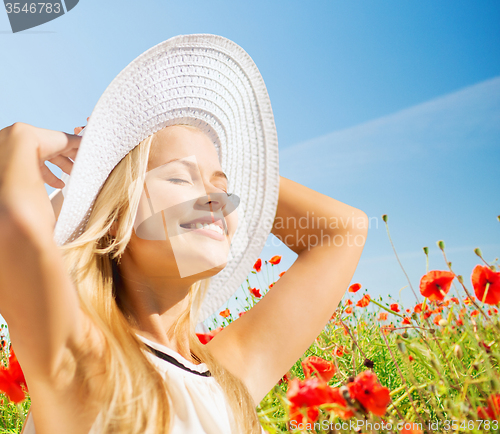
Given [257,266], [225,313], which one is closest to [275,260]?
[257,266]

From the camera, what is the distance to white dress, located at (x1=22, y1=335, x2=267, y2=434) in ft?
3.67

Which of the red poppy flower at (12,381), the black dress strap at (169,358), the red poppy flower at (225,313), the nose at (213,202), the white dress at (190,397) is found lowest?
the red poppy flower at (12,381)

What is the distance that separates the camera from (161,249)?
48.1 inches

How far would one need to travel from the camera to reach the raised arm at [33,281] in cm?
83

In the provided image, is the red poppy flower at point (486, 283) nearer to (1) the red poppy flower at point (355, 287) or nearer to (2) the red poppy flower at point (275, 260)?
(1) the red poppy flower at point (355, 287)

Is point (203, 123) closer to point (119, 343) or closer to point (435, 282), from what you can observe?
point (119, 343)

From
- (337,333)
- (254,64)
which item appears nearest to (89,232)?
(254,64)

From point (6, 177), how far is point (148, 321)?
665 mm

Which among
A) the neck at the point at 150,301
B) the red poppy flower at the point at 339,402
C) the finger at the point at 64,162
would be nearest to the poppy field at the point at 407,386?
the red poppy flower at the point at 339,402

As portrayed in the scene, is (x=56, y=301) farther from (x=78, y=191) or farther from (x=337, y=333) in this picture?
(x=337, y=333)

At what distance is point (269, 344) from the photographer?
146 centimetres

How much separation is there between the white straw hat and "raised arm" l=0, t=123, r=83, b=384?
208mm

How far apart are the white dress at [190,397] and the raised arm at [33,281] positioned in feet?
1.06

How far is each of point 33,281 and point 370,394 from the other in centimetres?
76
